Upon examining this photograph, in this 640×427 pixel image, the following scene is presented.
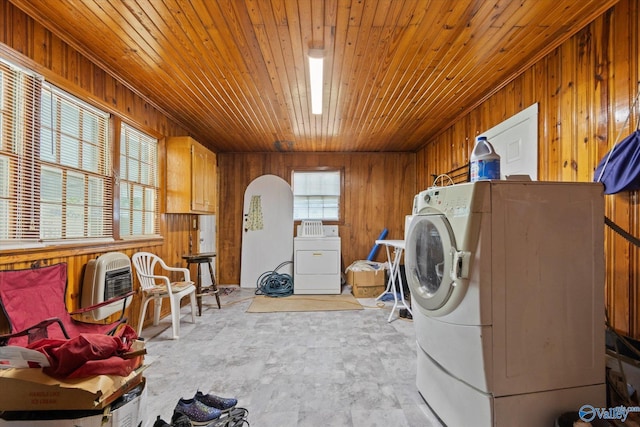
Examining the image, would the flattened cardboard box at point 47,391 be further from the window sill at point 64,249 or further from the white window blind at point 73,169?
the white window blind at point 73,169

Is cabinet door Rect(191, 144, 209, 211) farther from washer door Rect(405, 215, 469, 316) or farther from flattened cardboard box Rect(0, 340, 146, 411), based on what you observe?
washer door Rect(405, 215, 469, 316)

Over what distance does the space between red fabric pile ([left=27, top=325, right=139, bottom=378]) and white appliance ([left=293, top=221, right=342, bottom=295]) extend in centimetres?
324

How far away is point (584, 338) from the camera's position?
4.49ft

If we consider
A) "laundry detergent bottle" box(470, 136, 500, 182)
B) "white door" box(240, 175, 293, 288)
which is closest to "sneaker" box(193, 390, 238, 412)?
"laundry detergent bottle" box(470, 136, 500, 182)

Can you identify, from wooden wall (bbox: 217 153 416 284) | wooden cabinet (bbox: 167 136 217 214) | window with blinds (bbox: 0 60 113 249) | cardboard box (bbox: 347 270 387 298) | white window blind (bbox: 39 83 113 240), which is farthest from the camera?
wooden wall (bbox: 217 153 416 284)

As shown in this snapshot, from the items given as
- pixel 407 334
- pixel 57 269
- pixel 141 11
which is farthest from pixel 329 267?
pixel 141 11

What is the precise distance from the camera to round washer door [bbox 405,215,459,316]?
1.41m

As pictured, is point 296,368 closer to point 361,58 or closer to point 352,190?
point 361,58

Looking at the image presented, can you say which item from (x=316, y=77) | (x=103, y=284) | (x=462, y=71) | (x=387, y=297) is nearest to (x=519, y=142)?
(x=462, y=71)

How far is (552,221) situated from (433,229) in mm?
544

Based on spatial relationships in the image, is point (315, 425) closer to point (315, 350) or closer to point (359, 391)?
point (359, 391)

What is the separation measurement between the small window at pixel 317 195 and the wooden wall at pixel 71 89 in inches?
96.3

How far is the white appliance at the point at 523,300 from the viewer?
1.30 metres

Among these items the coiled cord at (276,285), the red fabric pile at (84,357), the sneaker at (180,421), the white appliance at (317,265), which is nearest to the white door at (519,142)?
the white appliance at (317,265)
